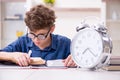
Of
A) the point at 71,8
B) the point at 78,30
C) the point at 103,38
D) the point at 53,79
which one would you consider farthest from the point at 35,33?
the point at 71,8

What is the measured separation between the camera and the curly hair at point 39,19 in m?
2.29

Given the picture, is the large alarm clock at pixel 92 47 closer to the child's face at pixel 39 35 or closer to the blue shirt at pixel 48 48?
the child's face at pixel 39 35

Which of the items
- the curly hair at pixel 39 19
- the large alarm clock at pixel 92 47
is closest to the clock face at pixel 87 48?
the large alarm clock at pixel 92 47

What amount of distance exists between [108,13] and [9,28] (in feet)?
5.79

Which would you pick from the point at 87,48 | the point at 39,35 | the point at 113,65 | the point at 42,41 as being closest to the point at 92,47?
the point at 87,48

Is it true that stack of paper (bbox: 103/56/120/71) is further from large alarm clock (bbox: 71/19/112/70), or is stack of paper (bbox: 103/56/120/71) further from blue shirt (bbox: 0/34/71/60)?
blue shirt (bbox: 0/34/71/60)

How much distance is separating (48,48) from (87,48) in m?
0.95

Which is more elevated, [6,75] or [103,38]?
[103,38]

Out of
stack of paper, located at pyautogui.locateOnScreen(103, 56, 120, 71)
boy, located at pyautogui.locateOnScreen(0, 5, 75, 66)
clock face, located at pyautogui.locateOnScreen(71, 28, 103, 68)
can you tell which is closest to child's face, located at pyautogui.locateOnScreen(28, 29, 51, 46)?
boy, located at pyautogui.locateOnScreen(0, 5, 75, 66)

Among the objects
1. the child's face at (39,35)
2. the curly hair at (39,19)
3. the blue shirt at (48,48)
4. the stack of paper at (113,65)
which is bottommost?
the blue shirt at (48,48)

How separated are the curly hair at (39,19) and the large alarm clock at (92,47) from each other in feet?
2.55

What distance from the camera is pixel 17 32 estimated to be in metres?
5.23

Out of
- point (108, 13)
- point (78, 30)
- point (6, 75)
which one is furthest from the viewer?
point (108, 13)

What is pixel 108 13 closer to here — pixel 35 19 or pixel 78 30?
pixel 35 19
